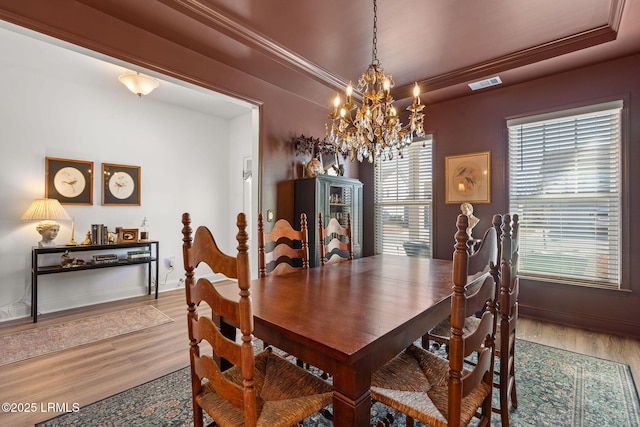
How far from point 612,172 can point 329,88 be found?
3057 mm

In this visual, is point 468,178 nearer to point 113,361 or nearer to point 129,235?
point 113,361

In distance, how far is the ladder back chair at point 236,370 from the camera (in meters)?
1.00

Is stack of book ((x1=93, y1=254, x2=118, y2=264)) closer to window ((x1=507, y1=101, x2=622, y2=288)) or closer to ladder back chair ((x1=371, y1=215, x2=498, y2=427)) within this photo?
ladder back chair ((x1=371, y1=215, x2=498, y2=427))

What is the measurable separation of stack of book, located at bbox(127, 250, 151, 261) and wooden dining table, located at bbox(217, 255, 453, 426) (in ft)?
9.74

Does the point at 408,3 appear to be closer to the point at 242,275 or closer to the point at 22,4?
the point at 242,275

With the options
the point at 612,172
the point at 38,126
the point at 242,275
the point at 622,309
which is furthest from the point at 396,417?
the point at 38,126

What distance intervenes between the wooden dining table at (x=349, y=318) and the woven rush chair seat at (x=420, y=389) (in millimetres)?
183

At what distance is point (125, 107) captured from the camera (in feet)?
14.1

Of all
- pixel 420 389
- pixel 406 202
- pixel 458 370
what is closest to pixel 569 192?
pixel 406 202

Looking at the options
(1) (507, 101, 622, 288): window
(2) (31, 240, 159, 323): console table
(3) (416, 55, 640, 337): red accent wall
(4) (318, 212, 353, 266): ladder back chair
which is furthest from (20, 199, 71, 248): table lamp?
(1) (507, 101, 622, 288): window

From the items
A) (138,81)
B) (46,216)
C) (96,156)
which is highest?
(138,81)

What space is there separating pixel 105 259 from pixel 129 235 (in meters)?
0.42

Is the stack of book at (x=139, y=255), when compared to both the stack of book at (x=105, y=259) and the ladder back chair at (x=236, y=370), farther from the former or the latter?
the ladder back chair at (x=236, y=370)

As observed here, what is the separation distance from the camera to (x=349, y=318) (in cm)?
129
